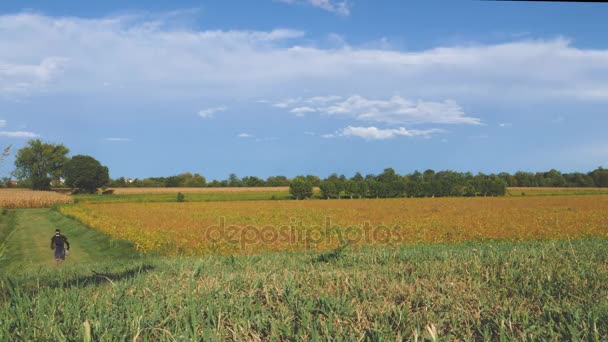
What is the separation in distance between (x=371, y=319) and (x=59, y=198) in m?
81.8

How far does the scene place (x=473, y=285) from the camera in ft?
10.1

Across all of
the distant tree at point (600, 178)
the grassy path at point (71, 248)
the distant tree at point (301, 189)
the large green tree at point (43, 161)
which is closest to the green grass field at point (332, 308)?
the grassy path at point (71, 248)

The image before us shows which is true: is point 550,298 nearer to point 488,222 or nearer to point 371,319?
point 371,319

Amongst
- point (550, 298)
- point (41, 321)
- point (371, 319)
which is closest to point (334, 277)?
point (371, 319)

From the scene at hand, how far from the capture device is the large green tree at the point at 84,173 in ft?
379

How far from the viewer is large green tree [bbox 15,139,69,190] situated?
10875 cm

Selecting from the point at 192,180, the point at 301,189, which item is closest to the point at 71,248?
the point at 301,189

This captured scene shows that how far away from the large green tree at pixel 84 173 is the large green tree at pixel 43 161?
3.93 metres

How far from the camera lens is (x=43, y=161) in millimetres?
117312

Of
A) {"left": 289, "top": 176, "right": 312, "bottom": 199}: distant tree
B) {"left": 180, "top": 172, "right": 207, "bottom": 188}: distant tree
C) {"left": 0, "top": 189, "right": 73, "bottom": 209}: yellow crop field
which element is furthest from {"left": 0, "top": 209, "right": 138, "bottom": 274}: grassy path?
{"left": 180, "top": 172, "right": 207, "bottom": 188}: distant tree

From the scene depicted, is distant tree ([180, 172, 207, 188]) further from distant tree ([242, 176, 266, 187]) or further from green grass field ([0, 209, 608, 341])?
green grass field ([0, 209, 608, 341])

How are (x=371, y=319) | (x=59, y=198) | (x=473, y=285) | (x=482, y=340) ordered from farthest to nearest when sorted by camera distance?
(x=59, y=198)
(x=473, y=285)
(x=371, y=319)
(x=482, y=340)

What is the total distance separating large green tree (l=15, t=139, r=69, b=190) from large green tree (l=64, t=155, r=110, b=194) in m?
3.93

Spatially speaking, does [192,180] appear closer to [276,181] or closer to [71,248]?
[276,181]
